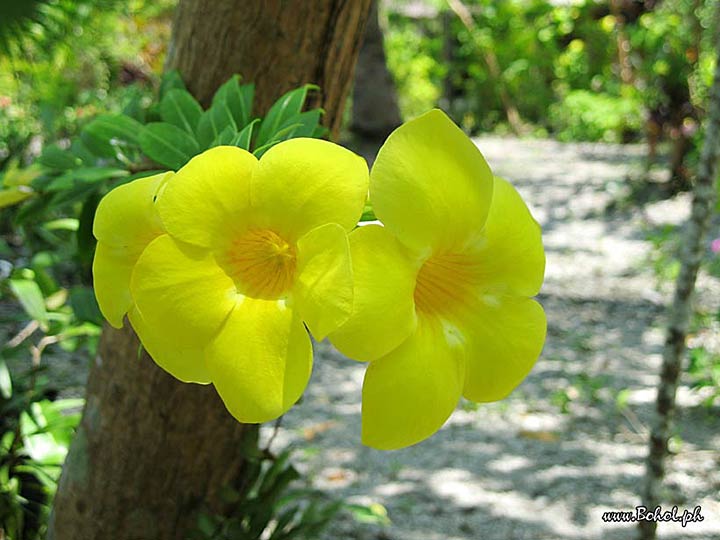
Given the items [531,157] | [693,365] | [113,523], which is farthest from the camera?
[531,157]

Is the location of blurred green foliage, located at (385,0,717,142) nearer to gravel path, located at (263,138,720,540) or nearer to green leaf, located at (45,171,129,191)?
gravel path, located at (263,138,720,540)

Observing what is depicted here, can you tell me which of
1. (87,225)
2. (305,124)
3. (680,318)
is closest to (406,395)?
(305,124)

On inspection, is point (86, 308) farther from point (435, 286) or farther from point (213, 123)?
point (435, 286)

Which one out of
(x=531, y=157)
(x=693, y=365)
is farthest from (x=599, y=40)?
(x=693, y=365)

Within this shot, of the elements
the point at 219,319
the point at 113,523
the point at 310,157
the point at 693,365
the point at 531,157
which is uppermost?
the point at 310,157

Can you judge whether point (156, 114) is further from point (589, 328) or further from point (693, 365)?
point (589, 328)

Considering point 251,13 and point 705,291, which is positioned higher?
point 251,13

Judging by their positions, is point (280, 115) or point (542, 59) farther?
point (542, 59)
